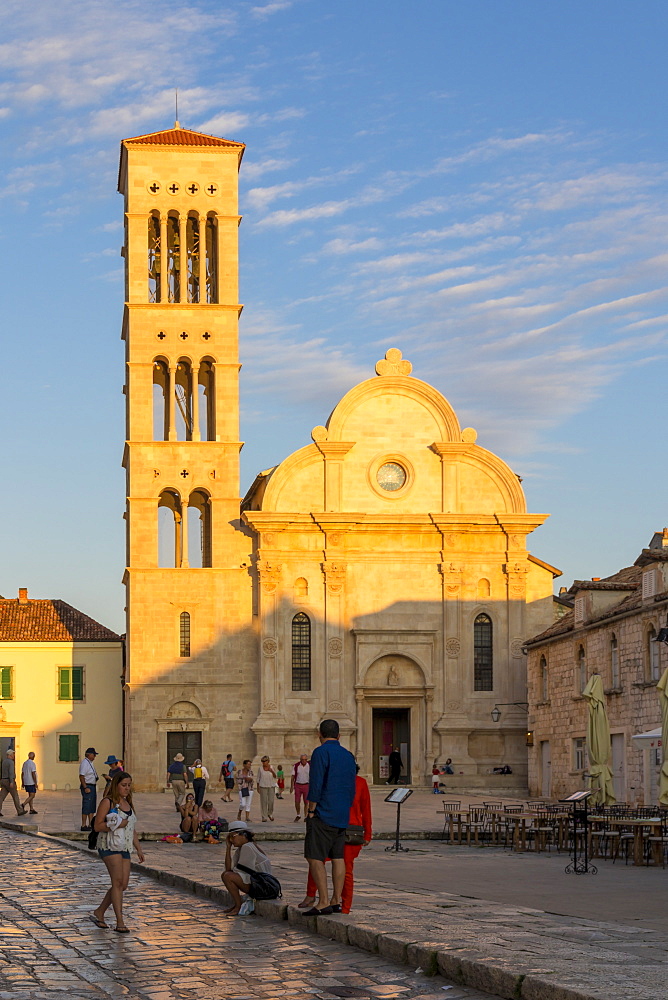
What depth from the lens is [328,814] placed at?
492 inches

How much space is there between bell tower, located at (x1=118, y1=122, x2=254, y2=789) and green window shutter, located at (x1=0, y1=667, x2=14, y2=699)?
590cm

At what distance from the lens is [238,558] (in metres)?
49.9

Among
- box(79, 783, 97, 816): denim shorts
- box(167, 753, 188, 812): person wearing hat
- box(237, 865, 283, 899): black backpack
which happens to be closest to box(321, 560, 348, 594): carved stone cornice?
box(167, 753, 188, 812): person wearing hat

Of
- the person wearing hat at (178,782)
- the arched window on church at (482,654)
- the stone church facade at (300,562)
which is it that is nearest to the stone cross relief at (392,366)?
the stone church facade at (300,562)

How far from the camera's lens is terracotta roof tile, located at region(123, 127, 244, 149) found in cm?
5150

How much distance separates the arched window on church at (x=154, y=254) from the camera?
51969 mm

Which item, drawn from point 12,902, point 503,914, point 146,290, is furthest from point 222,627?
point 503,914

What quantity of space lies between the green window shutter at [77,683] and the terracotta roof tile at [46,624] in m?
1.18

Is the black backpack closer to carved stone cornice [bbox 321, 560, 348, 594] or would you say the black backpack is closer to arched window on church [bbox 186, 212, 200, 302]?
carved stone cornice [bbox 321, 560, 348, 594]

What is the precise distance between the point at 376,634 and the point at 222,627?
5.29m

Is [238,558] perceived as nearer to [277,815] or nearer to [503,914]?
[277,815]

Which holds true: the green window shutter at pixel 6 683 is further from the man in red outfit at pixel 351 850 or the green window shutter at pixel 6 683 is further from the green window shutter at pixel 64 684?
the man in red outfit at pixel 351 850

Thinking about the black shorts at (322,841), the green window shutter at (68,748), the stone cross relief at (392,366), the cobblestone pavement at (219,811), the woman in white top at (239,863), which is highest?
the stone cross relief at (392,366)

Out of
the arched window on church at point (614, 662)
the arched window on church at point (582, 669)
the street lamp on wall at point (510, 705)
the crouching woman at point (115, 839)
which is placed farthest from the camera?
the street lamp on wall at point (510, 705)
